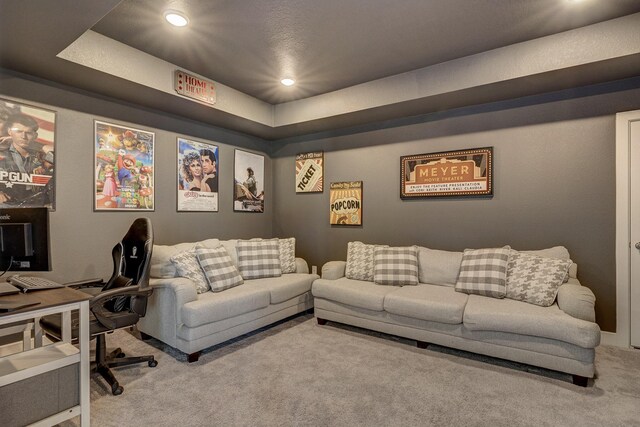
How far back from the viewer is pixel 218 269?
332cm

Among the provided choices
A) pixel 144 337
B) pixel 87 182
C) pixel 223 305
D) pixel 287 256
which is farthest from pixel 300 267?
pixel 87 182

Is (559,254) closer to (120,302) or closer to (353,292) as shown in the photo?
(353,292)

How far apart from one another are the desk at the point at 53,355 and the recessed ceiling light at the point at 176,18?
80.5 inches

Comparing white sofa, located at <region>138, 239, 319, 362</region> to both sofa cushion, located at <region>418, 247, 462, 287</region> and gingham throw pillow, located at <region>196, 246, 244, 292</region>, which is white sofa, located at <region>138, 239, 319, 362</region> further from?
sofa cushion, located at <region>418, 247, 462, 287</region>

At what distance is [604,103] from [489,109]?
0.98 meters

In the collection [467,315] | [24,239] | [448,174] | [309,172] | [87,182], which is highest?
[309,172]

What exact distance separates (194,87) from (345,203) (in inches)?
93.8

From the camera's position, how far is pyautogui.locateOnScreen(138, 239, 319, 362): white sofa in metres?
2.72

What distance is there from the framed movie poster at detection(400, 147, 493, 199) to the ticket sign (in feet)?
8.01

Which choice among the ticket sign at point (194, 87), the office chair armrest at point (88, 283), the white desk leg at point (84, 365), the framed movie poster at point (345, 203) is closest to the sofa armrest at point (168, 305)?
the office chair armrest at point (88, 283)

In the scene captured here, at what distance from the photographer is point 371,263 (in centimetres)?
379

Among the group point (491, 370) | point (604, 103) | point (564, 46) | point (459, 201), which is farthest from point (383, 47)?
point (491, 370)

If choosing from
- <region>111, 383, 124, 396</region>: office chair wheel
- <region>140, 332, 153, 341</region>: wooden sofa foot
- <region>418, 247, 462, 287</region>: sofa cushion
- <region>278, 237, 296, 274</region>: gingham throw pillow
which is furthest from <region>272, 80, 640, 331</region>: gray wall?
<region>111, 383, 124, 396</region>: office chair wheel

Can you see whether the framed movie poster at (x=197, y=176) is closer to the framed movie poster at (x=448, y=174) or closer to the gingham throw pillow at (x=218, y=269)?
the gingham throw pillow at (x=218, y=269)
